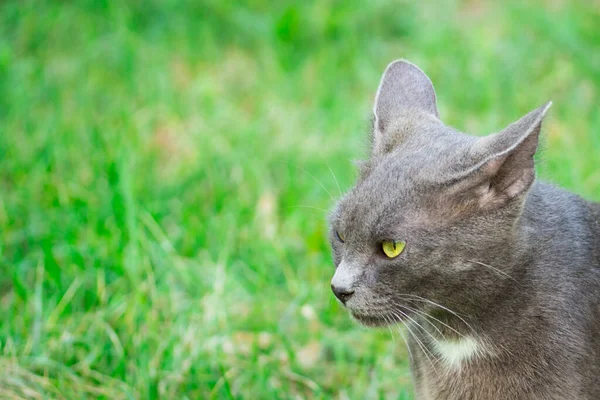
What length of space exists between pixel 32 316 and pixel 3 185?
1239mm

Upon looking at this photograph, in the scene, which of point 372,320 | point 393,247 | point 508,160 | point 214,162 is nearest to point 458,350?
point 372,320

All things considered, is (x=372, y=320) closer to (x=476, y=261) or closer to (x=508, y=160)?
(x=476, y=261)

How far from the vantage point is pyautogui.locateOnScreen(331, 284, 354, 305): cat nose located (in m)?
3.01

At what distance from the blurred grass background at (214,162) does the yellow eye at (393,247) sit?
2.85ft

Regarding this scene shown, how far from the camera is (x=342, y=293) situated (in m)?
3.03

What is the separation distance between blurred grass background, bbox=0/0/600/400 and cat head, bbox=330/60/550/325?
663 millimetres

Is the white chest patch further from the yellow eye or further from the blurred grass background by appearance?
the blurred grass background

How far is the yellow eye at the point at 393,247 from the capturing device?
9.73 feet

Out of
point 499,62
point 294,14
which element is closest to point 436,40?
point 499,62

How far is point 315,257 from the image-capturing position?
4898 mm

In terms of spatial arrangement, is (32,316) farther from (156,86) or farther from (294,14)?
(294,14)

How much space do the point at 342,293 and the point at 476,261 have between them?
0.46 metres

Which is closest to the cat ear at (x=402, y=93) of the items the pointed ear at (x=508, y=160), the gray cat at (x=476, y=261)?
the gray cat at (x=476, y=261)

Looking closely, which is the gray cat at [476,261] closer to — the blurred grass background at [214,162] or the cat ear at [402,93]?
the cat ear at [402,93]
